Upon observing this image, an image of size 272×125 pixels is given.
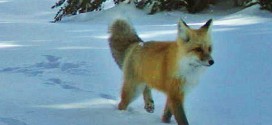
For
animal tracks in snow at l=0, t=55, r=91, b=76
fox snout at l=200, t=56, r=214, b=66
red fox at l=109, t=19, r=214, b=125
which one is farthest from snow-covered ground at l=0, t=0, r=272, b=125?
fox snout at l=200, t=56, r=214, b=66

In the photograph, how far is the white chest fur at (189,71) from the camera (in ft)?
13.9

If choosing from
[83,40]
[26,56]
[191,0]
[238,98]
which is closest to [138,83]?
[238,98]

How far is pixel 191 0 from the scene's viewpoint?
11.9m

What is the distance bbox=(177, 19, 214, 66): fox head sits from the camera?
417 centimetres

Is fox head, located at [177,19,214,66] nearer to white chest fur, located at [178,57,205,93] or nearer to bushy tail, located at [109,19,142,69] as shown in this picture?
white chest fur, located at [178,57,205,93]

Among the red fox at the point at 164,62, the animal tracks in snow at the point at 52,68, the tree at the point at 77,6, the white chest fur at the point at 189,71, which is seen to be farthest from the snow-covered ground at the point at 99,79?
the tree at the point at 77,6

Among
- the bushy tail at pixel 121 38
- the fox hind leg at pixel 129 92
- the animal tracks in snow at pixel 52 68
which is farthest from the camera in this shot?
the animal tracks in snow at pixel 52 68

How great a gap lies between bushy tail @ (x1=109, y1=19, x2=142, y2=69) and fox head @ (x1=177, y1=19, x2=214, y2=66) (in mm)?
1022

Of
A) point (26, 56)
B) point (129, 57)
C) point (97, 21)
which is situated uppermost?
point (129, 57)

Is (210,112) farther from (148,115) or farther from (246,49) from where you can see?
(246,49)

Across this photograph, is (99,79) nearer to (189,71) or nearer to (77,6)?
(189,71)

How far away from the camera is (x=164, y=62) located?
14.8 feet

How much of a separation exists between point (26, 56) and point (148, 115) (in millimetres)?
2772

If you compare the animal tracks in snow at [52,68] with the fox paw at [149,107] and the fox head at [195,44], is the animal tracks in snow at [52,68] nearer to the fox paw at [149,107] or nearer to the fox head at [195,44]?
the fox paw at [149,107]
